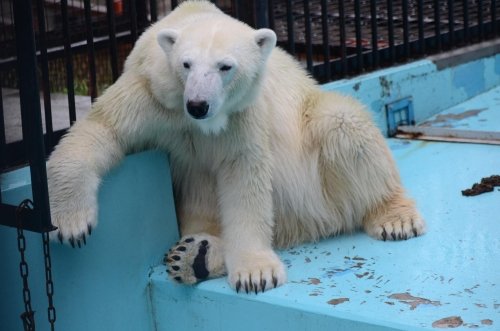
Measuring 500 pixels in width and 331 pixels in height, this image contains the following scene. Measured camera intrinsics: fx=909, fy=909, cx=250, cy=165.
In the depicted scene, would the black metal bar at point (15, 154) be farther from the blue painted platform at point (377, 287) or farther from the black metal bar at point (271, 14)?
the black metal bar at point (271, 14)

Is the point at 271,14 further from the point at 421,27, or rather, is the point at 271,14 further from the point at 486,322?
the point at 486,322

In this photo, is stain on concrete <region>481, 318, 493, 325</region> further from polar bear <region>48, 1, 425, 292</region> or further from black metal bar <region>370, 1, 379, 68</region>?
black metal bar <region>370, 1, 379, 68</region>

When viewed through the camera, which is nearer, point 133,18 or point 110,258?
point 110,258

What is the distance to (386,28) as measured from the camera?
600cm

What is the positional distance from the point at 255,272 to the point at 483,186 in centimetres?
143

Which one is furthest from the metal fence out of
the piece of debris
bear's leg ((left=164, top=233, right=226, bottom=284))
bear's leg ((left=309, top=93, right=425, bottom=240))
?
the piece of debris

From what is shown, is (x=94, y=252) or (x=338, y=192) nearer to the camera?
(x=94, y=252)

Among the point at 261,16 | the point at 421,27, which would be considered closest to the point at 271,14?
the point at 261,16

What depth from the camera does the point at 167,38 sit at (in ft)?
10.4

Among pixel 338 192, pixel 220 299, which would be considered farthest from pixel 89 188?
pixel 338 192

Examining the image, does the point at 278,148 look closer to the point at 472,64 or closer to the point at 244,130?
the point at 244,130

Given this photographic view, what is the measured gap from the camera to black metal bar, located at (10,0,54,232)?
265cm

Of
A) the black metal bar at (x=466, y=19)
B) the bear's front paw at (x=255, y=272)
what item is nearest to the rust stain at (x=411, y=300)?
the bear's front paw at (x=255, y=272)

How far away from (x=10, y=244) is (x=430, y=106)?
3129mm
